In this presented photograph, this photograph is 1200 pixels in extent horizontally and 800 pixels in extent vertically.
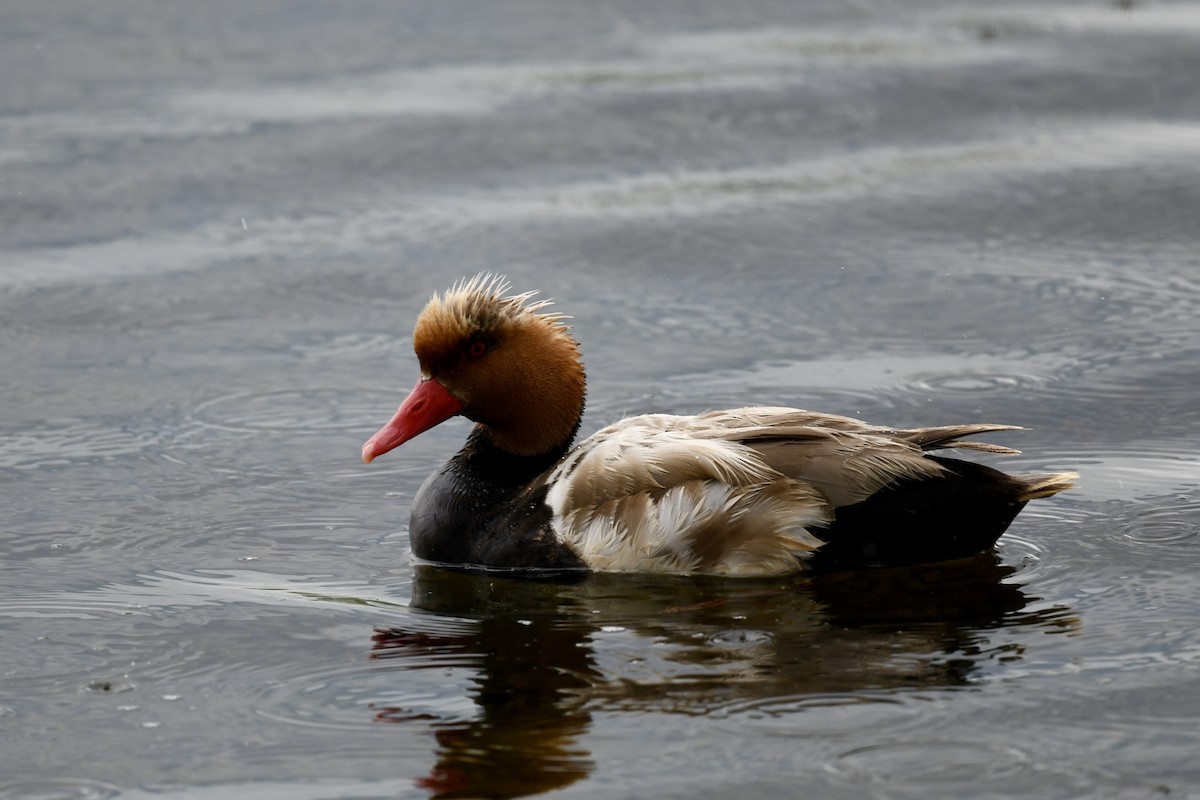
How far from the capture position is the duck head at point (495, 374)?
285 inches

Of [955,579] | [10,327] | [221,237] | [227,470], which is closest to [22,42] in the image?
[221,237]

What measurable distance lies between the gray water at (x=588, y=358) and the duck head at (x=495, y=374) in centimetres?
59

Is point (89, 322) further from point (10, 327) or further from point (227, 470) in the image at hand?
point (227, 470)

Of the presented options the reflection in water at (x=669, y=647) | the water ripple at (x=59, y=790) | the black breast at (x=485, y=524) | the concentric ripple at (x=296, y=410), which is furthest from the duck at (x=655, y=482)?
the water ripple at (x=59, y=790)

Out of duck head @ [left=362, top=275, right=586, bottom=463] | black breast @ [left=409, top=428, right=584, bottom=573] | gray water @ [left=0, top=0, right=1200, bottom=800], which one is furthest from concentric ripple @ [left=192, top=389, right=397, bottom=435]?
black breast @ [left=409, top=428, right=584, bottom=573]

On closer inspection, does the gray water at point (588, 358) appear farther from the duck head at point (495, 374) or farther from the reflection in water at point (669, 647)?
the duck head at point (495, 374)

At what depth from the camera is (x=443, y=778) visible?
16.9 feet

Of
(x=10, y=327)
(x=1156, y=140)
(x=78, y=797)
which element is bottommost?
(x=78, y=797)

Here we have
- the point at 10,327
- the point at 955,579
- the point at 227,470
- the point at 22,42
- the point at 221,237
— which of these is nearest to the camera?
the point at 955,579

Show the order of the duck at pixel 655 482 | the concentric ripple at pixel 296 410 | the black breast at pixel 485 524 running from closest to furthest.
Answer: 1. the duck at pixel 655 482
2. the black breast at pixel 485 524
3. the concentric ripple at pixel 296 410

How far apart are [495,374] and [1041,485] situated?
2.19m

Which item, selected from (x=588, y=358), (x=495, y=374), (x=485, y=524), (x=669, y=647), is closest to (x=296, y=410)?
(x=588, y=358)

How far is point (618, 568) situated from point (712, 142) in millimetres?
6826

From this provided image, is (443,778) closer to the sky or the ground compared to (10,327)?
closer to the ground
